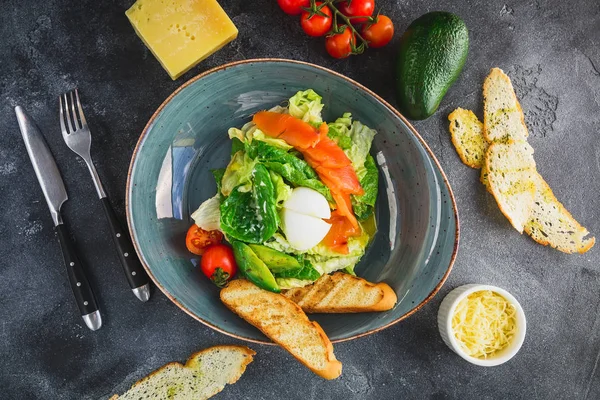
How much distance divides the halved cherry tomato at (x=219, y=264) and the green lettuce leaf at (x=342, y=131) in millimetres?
712

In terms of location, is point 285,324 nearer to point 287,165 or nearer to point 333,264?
point 333,264

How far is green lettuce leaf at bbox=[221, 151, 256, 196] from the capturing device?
2.45 m

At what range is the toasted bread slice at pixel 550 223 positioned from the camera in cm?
289

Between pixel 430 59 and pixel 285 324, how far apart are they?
4.52 ft

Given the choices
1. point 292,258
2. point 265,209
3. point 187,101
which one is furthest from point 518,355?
point 187,101

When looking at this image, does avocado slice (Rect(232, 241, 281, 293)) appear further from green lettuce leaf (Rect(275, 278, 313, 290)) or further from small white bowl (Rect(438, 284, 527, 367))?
small white bowl (Rect(438, 284, 527, 367))

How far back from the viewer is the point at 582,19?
116 inches

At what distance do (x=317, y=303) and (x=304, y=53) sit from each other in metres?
1.23

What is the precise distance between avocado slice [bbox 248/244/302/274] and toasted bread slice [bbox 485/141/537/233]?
1.12 meters

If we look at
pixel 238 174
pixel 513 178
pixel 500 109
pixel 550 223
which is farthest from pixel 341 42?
pixel 550 223

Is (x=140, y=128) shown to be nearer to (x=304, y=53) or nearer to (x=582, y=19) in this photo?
(x=304, y=53)

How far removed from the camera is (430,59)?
2557 millimetres

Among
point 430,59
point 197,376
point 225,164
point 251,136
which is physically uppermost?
point 430,59

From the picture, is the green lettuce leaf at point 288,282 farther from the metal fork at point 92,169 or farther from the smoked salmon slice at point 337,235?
the metal fork at point 92,169
